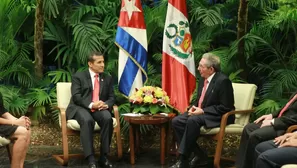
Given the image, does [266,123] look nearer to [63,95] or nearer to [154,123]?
[154,123]

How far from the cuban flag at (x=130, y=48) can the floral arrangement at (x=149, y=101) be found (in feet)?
1.75

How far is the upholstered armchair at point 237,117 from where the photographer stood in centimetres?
620

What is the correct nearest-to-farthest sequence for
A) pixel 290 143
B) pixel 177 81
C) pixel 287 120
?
→ pixel 290 143
pixel 287 120
pixel 177 81

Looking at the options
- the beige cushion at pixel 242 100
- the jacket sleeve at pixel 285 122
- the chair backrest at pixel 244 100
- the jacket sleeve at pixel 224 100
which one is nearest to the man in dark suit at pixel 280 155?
the jacket sleeve at pixel 285 122

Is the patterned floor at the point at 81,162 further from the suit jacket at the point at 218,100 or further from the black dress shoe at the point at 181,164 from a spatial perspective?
the suit jacket at the point at 218,100

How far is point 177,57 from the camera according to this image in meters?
7.32

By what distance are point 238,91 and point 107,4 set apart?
2.79m

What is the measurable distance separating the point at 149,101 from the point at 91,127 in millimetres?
797

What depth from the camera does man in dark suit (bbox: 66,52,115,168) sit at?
627 centimetres

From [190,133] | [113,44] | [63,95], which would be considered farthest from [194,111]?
[113,44]

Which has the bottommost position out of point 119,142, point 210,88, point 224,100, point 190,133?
point 119,142

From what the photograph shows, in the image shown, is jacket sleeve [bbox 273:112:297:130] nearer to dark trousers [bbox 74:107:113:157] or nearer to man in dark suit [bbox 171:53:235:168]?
man in dark suit [bbox 171:53:235:168]

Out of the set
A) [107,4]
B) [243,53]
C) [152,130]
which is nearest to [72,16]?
[107,4]

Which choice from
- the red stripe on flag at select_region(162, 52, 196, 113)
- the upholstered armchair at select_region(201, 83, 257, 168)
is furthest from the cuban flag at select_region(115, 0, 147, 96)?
the upholstered armchair at select_region(201, 83, 257, 168)
